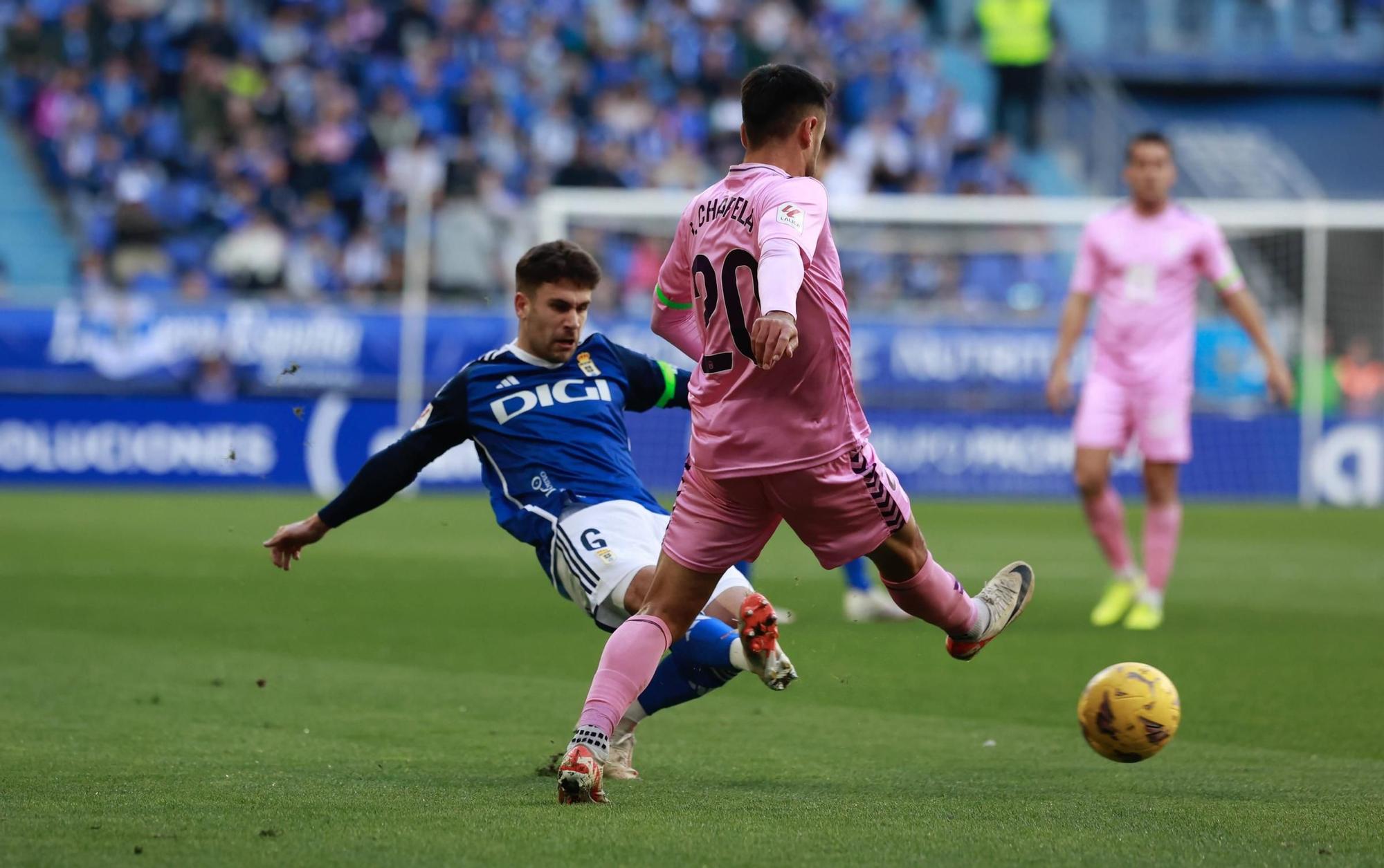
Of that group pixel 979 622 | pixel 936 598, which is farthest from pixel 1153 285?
pixel 936 598

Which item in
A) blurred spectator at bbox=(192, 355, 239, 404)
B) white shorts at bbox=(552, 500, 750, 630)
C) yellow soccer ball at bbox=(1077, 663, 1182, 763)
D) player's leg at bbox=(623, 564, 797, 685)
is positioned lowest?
yellow soccer ball at bbox=(1077, 663, 1182, 763)

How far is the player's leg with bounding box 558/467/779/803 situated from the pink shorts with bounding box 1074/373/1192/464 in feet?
16.9

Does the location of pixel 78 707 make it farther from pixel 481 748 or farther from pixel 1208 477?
pixel 1208 477

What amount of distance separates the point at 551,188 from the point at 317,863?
63.7 ft

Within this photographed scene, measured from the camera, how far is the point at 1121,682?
17.9 ft

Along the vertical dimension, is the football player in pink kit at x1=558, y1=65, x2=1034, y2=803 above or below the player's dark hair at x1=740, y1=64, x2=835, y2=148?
below

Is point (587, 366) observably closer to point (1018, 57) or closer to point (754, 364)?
point (754, 364)

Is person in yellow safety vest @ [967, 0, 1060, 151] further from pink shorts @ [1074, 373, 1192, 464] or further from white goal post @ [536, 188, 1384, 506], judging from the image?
pink shorts @ [1074, 373, 1192, 464]

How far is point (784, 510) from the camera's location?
5.07 m

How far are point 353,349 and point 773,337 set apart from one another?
15.8 metres

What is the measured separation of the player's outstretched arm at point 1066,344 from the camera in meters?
10.1

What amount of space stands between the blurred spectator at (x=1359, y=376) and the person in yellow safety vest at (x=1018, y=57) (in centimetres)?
659

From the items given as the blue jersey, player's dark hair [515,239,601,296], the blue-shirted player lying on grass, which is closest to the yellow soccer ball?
the blue-shirted player lying on grass

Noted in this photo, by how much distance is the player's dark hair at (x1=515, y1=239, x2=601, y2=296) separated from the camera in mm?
5938
